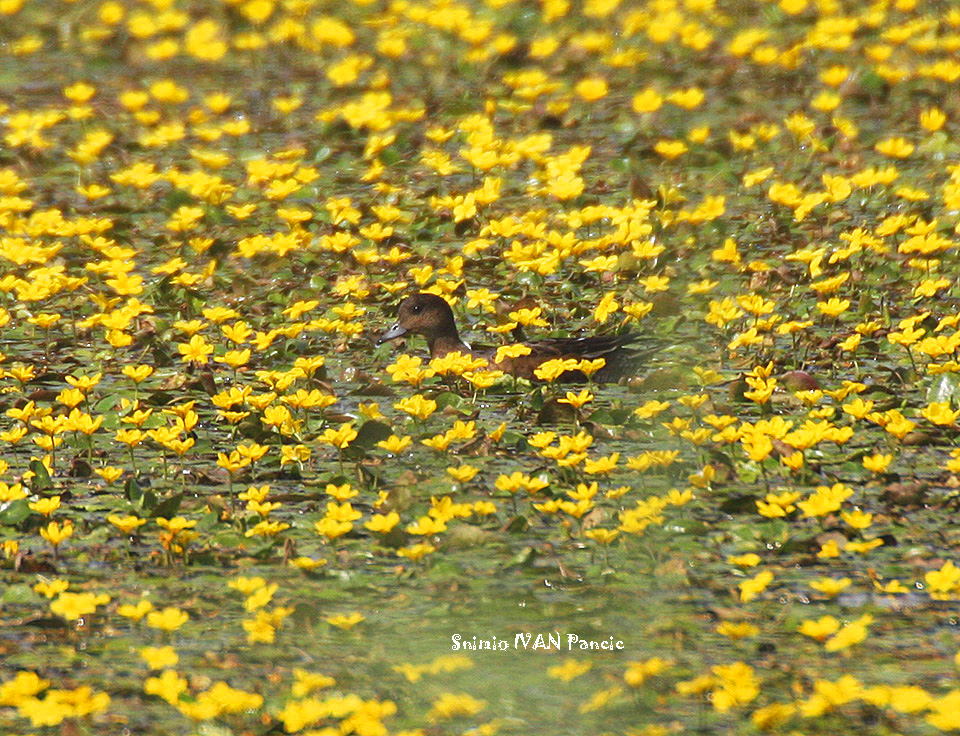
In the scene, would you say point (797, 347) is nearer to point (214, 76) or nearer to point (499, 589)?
point (499, 589)

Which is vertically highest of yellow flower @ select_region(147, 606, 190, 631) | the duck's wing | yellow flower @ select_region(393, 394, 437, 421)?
the duck's wing

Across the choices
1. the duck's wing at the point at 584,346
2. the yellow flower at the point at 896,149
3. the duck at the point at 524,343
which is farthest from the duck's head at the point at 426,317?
the yellow flower at the point at 896,149

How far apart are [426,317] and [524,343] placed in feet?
1.32

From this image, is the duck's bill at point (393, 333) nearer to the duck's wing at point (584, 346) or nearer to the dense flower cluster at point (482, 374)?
the dense flower cluster at point (482, 374)

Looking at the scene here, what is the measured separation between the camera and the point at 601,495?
4809mm

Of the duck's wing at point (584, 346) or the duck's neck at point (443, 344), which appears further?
the duck's neck at point (443, 344)

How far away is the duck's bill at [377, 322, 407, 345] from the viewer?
606cm

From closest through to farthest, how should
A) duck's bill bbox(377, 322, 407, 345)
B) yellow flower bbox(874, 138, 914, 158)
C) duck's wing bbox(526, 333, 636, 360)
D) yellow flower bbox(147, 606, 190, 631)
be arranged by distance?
yellow flower bbox(147, 606, 190, 631) < duck's wing bbox(526, 333, 636, 360) < duck's bill bbox(377, 322, 407, 345) < yellow flower bbox(874, 138, 914, 158)

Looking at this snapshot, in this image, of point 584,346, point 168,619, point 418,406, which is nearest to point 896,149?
point 584,346

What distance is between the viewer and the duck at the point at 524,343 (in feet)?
18.5

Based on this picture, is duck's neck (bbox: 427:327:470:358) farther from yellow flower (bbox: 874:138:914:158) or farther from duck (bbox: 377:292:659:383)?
yellow flower (bbox: 874:138:914:158)

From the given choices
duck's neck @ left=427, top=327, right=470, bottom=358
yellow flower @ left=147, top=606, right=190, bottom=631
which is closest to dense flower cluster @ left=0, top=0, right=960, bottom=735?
yellow flower @ left=147, top=606, right=190, bottom=631

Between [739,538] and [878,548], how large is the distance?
1.22 ft

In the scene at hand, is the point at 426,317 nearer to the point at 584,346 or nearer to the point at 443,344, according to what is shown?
the point at 443,344
